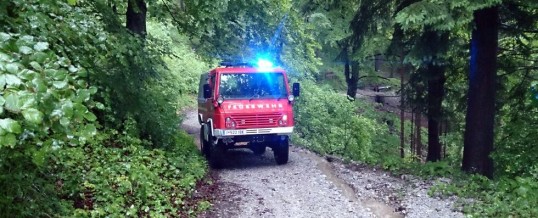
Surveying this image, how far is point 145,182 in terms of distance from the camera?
7.33m

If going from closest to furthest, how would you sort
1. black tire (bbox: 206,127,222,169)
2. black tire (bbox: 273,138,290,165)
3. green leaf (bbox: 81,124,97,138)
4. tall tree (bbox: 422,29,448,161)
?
green leaf (bbox: 81,124,97,138)
black tire (bbox: 206,127,222,169)
black tire (bbox: 273,138,290,165)
tall tree (bbox: 422,29,448,161)

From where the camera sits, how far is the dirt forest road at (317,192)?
7.88 m

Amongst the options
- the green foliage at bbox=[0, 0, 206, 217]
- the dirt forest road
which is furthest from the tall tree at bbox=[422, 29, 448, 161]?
the green foliage at bbox=[0, 0, 206, 217]

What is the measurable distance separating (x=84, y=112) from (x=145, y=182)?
4.99m

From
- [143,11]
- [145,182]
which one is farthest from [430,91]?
[145,182]

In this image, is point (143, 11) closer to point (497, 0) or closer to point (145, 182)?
point (145, 182)

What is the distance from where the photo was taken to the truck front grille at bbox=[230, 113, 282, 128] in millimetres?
10914

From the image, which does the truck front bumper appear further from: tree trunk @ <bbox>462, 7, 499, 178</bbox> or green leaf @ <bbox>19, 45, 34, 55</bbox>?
green leaf @ <bbox>19, 45, 34, 55</bbox>

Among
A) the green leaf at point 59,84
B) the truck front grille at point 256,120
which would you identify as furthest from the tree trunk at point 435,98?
the green leaf at point 59,84

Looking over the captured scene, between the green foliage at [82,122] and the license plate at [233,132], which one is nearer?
the green foliage at [82,122]

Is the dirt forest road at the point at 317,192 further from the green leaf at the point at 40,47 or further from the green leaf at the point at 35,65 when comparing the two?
the green leaf at the point at 35,65

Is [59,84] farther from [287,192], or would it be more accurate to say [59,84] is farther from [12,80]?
[287,192]

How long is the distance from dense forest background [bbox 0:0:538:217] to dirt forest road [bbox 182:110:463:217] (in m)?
0.61

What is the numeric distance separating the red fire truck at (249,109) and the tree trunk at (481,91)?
4.07 metres
